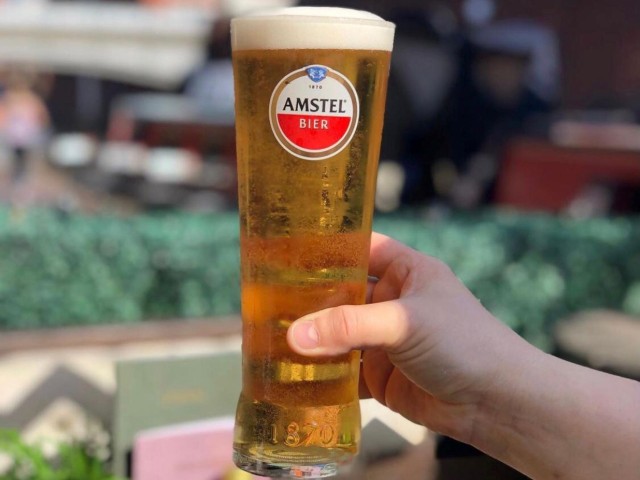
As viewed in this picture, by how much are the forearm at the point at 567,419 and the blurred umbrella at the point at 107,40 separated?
4518mm

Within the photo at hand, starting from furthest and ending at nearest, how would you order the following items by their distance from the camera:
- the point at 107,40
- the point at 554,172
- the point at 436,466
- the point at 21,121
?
the point at 554,172, the point at 107,40, the point at 21,121, the point at 436,466

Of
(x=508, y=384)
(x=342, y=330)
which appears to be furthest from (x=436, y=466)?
(x=342, y=330)

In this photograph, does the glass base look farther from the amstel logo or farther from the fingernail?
the amstel logo

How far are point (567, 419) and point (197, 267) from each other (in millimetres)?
3474

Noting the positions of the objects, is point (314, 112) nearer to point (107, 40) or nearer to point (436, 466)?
point (436, 466)

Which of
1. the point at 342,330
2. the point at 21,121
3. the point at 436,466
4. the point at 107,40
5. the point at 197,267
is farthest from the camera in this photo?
the point at 107,40

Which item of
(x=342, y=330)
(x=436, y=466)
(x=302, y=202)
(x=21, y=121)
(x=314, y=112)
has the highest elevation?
(x=314, y=112)

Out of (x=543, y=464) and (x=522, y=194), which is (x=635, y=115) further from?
(x=543, y=464)

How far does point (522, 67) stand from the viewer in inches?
247

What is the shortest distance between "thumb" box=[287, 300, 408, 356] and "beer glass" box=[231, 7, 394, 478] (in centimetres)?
4

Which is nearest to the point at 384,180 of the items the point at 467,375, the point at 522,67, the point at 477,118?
the point at 477,118

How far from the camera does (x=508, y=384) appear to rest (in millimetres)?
1213

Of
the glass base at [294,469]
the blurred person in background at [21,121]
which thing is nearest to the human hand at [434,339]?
the glass base at [294,469]

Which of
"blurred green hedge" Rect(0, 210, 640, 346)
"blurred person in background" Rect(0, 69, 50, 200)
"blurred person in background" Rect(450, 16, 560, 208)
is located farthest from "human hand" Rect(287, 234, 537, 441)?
"blurred person in background" Rect(450, 16, 560, 208)
